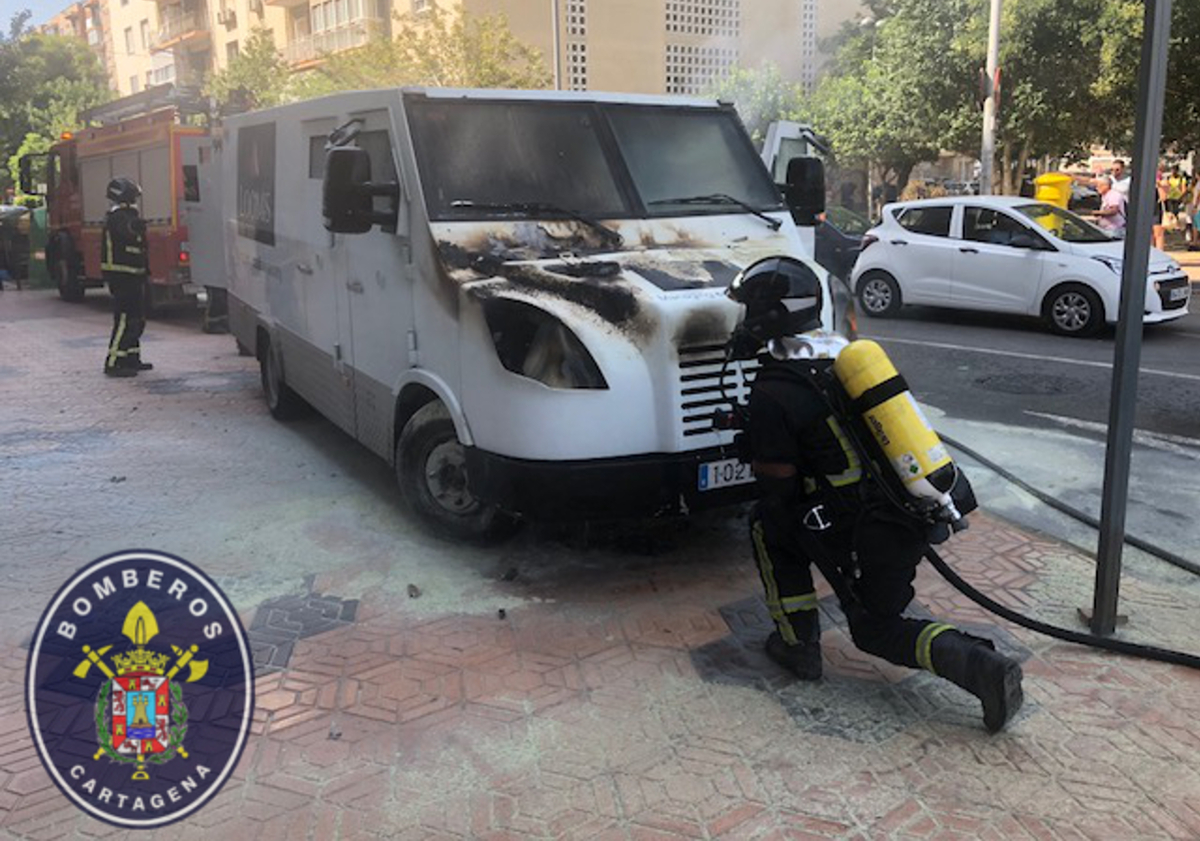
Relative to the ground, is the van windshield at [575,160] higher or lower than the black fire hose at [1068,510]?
higher

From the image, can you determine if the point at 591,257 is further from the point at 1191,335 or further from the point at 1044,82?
the point at 1044,82

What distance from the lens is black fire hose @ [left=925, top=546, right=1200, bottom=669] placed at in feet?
12.0

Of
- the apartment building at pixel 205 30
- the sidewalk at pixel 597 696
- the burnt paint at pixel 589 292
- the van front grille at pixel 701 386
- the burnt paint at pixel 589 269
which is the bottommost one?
the sidewalk at pixel 597 696

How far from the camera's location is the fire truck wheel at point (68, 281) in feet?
52.2

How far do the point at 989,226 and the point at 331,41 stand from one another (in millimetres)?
30065

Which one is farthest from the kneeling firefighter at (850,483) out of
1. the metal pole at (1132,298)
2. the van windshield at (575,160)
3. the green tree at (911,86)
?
the green tree at (911,86)

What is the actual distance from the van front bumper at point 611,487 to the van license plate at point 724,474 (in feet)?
0.06

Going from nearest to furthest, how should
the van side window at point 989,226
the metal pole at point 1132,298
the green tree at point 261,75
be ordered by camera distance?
the metal pole at point 1132,298 → the van side window at point 989,226 → the green tree at point 261,75

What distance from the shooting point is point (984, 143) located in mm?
17000

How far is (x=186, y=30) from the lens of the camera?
47156 millimetres

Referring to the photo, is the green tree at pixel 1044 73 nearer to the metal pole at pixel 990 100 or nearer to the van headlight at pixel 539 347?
the metal pole at pixel 990 100

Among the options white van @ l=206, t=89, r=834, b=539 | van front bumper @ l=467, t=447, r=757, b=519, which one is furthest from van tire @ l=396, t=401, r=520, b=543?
van front bumper @ l=467, t=447, r=757, b=519

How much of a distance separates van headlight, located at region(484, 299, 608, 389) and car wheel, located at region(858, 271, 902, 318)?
9.41 metres

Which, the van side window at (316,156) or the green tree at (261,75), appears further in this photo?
the green tree at (261,75)
